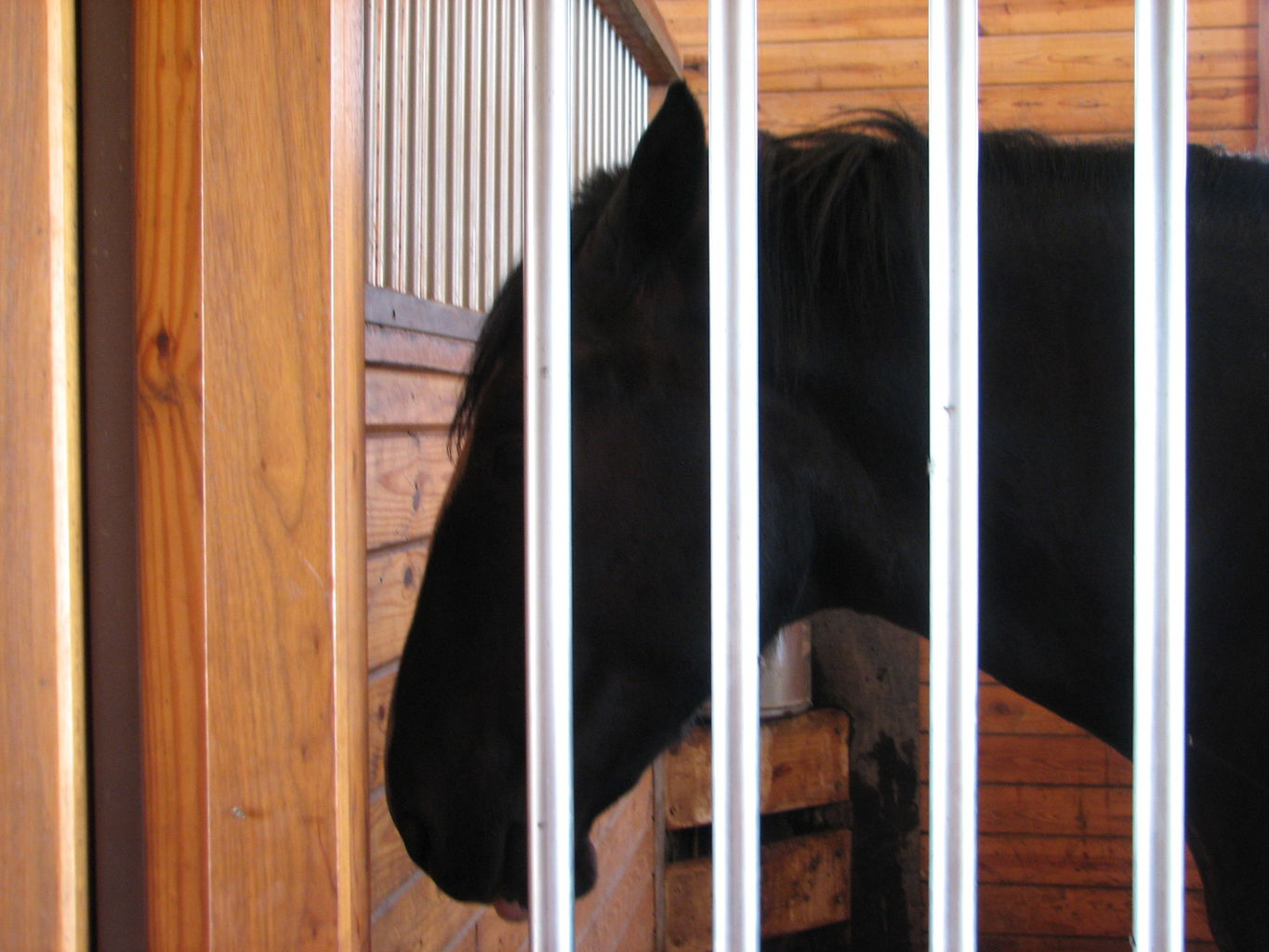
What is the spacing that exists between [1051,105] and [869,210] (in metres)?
1.97

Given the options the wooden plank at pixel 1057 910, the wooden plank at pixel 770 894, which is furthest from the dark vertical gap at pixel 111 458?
the wooden plank at pixel 1057 910

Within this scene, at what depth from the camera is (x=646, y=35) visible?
205 cm

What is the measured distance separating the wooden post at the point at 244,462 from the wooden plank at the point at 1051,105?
1.98 m

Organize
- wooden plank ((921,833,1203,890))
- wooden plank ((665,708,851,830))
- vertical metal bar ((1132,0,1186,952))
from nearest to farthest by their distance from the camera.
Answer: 1. vertical metal bar ((1132,0,1186,952))
2. wooden plank ((665,708,851,830))
3. wooden plank ((921,833,1203,890))

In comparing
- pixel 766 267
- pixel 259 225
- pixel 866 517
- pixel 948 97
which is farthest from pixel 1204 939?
pixel 259 225

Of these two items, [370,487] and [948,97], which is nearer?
[948,97]

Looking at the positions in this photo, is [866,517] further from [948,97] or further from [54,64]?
[54,64]

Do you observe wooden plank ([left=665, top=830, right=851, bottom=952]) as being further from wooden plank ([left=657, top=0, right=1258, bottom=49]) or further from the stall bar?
wooden plank ([left=657, top=0, right=1258, bottom=49])

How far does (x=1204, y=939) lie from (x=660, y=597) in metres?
2.41

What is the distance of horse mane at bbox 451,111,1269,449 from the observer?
29.6 inches

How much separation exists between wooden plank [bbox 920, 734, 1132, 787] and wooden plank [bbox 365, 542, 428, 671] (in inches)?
67.8

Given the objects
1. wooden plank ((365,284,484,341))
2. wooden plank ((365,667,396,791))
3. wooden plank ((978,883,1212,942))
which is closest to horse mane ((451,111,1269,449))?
wooden plank ((365,284,484,341))

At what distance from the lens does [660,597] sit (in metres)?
0.79

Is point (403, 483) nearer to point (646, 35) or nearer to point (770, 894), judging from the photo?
point (646, 35)
